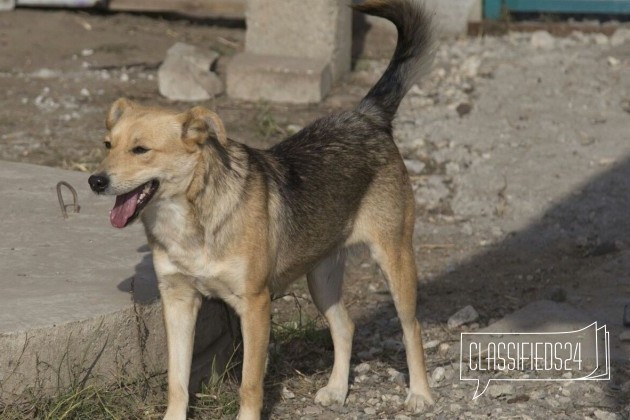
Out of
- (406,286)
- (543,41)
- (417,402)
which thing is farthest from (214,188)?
(543,41)

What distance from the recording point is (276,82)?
988 centimetres

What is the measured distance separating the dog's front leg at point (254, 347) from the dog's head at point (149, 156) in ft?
1.81

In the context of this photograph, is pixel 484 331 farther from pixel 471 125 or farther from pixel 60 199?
pixel 471 125

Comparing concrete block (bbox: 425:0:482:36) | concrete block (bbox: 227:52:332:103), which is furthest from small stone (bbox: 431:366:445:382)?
concrete block (bbox: 425:0:482:36)

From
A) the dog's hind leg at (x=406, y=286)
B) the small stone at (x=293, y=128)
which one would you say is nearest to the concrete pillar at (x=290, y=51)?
the small stone at (x=293, y=128)

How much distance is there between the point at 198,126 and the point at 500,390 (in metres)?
1.96

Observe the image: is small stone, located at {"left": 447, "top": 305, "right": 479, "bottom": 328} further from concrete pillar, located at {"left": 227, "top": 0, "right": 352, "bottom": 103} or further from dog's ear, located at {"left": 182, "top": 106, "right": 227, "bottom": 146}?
concrete pillar, located at {"left": 227, "top": 0, "right": 352, "bottom": 103}

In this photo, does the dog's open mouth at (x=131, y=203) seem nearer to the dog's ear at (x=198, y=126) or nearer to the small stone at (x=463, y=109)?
the dog's ear at (x=198, y=126)

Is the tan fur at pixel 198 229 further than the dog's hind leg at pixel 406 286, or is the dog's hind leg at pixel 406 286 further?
the dog's hind leg at pixel 406 286

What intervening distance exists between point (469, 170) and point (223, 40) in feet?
12.7

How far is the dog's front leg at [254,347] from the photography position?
4.59 meters

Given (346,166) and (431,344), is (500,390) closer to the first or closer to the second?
(431,344)

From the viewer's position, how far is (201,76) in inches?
388

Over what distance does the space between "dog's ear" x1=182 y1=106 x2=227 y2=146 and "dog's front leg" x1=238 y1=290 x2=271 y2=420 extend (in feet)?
2.14
